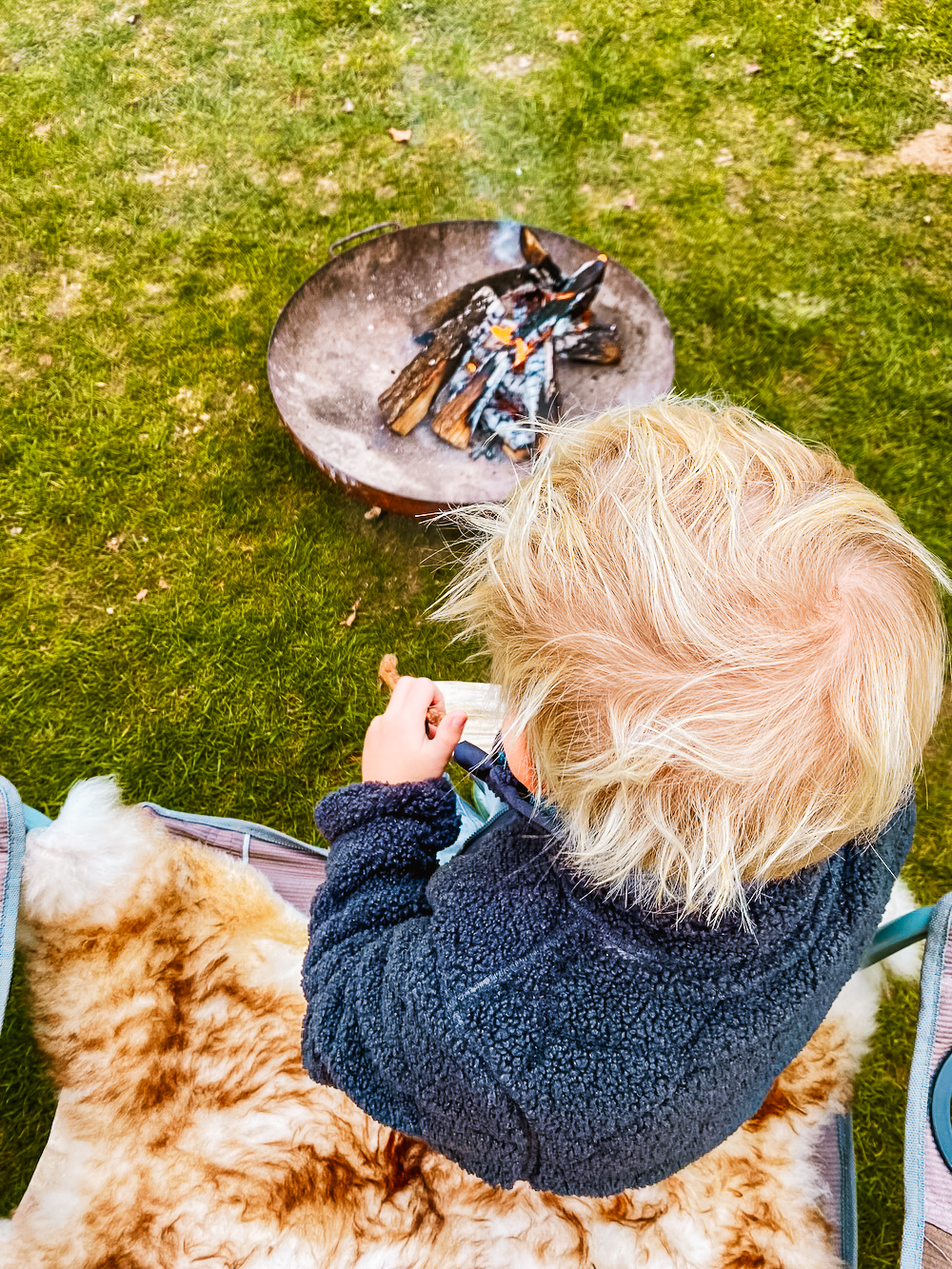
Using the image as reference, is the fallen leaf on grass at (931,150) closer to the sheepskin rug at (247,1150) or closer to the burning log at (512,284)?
the burning log at (512,284)

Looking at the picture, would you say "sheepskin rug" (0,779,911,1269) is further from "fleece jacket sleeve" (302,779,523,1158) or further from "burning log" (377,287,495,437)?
"burning log" (377,287,495,437)

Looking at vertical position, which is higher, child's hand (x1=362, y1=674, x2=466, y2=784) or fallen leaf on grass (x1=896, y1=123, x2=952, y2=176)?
fallen leaf on grass (x1=896, y1=123, x2=952, y2=176)

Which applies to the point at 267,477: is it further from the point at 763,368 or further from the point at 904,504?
the point at 904,504

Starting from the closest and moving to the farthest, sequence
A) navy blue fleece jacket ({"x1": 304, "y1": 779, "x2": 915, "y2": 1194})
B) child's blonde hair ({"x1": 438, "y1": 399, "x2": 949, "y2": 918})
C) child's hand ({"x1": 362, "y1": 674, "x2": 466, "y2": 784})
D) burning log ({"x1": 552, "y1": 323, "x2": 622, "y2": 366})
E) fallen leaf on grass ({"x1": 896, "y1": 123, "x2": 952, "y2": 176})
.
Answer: child's blonde hair ({"x1": 438, "y1": 399, "x2": 949, "y2": 918}) → navy blue fleece jacket ({"x1": 304, "y1": 779, "x2": 915, "y2": 1194}) → child's hand ({"x1": 362, "y1": 674, "x2": 466, "y2": 784}) → burning log ({"x1": 552, "y1": 323, "x2": 622, "y2": 366}) → fallen leaf on grass ({"x1": 896, "y1": 123, "x2": 952, "y2": 176})

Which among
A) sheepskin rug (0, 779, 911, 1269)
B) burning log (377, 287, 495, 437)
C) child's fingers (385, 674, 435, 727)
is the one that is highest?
burning log (377, 287, 495, 437)

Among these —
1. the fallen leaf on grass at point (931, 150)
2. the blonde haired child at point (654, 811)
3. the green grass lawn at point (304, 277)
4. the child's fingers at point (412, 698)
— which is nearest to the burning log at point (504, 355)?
the green grass lawn at point (304, 277)

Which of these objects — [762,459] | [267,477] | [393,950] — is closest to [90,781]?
[393,950]

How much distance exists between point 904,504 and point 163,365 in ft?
8.65

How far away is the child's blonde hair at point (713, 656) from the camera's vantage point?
871 mm

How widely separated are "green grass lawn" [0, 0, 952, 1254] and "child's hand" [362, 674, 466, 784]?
36.9 inches

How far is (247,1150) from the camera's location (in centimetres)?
148

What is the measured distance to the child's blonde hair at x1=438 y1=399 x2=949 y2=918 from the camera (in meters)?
0.87

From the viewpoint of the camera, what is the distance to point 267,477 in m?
2.66

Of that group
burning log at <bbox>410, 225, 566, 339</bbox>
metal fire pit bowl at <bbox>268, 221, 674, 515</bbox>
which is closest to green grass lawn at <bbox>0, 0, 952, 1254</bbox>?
metal fire pit bowl at <bbox>268, 221, 674, 515</bbox>
